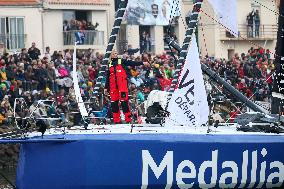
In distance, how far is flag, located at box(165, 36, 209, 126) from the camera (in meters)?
17.6

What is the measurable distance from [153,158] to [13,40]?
76.4 ft

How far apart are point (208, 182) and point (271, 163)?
1.18 meters

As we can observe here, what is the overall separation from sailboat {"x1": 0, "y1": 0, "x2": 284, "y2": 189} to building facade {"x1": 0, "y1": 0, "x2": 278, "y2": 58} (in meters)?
17.4

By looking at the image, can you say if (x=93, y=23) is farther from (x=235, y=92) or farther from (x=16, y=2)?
(x=235, y=92)

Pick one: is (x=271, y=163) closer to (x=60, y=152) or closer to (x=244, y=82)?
(x=60, y=152)

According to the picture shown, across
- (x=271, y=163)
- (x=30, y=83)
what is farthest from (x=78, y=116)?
(x=30, y=83)

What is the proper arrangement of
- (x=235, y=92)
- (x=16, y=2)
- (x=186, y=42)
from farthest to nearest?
1. (x=16, y=2)
2. (x=235, y=92)
3. (x=186, y=42)

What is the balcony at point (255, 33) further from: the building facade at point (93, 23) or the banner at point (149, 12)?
the banner at point (149, 12)

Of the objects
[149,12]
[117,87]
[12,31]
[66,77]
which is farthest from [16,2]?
[117,87]

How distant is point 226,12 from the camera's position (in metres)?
19.2

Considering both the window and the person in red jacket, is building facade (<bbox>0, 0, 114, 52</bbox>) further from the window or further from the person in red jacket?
the person in red jacket

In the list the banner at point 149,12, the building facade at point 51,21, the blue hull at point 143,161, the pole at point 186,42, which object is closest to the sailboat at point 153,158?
the blue hull at point 143,161

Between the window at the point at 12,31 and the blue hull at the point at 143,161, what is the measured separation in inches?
883

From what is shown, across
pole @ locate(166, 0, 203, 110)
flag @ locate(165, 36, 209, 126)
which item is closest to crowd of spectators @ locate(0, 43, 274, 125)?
pole @ locate(166, 0, 203, 110)
